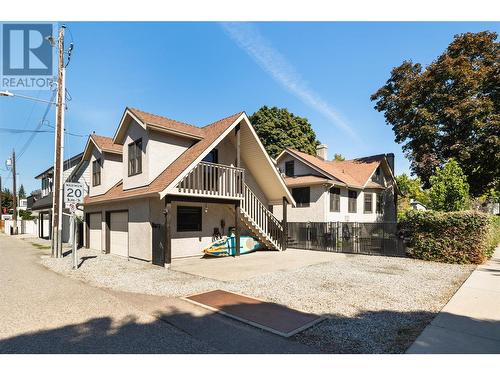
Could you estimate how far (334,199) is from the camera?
21.7 meters

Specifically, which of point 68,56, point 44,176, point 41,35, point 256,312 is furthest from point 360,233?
point 44,176

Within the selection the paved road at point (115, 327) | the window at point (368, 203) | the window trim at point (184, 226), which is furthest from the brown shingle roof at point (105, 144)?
the window at point (368, 203)

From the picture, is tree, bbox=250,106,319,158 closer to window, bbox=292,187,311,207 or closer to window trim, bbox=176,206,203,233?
window, bbox=292,187,311,207

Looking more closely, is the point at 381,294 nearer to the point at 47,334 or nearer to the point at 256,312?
the point at 256,312

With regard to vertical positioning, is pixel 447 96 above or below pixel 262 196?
above

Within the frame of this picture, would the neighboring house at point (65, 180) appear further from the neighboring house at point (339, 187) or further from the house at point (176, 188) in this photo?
the neighboring house at point (339, 187)

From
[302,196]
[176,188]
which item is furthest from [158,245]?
[302,196]

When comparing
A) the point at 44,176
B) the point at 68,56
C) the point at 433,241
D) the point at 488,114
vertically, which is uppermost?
the point at 68,56

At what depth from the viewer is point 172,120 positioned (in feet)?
49.0

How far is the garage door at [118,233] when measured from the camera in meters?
14.8

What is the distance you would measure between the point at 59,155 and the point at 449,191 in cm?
2006

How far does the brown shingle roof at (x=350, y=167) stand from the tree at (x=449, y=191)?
6.17 meters

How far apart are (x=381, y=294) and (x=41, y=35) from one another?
57.5 ft

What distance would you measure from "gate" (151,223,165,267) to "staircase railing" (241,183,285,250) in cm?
454
